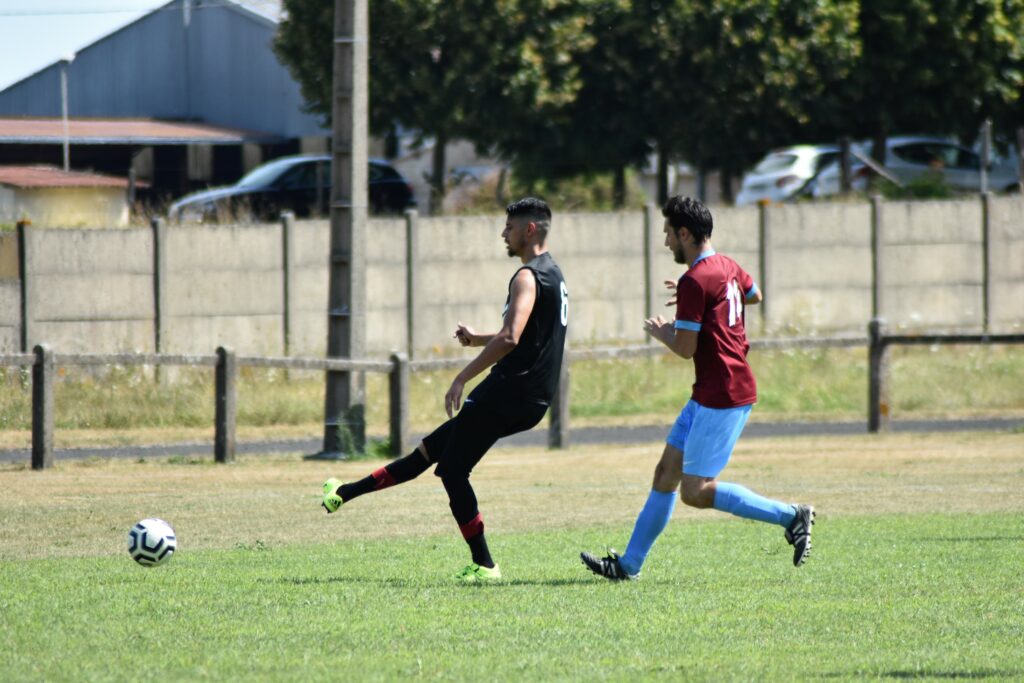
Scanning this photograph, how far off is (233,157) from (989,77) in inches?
693

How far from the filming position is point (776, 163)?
37.6 metres

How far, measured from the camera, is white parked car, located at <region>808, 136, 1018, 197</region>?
3628cm

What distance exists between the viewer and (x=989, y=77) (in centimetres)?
3391

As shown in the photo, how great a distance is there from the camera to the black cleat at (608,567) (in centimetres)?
869

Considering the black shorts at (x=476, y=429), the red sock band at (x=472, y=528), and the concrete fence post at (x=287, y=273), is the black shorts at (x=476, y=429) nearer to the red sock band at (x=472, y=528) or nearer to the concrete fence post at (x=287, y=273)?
the red sock band at (x=472, y=528)

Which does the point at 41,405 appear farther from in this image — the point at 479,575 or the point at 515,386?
the point at 515,386

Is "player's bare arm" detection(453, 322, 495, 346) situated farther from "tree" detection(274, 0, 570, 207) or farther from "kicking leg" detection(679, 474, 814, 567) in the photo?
"tree" detection(274, 0, 570, 207)

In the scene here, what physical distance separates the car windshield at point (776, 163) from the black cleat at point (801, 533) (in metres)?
29.3

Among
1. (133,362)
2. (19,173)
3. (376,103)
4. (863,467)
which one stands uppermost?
(376,103)

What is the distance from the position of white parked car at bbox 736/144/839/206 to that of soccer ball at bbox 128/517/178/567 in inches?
1125

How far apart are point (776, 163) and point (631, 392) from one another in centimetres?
1674

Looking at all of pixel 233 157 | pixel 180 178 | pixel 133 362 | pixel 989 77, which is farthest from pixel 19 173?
pixel 989 77

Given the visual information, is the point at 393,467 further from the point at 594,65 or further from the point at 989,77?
the point at 989,77

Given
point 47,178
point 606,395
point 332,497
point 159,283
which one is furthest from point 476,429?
point 47,178
